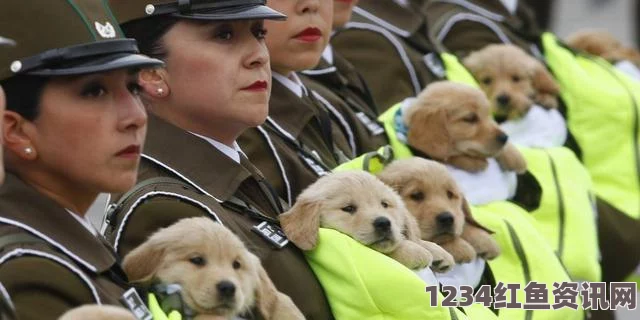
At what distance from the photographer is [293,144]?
4938 millimetres

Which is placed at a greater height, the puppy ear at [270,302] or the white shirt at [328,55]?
the puppy ear at [270,302]

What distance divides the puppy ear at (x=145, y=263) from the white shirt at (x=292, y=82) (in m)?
1.43

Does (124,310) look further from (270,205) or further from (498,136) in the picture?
(498,136)

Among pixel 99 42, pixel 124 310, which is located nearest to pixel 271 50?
pixel 99 42

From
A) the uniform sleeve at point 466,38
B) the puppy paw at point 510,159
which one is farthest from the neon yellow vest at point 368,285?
the uniform sleeve at point 466,38

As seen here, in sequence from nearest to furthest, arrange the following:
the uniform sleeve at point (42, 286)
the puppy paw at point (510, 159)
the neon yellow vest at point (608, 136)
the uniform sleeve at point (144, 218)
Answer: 1. the uniform sleeve at point (42, 286)
2. the uniform sleeve at point (144, 218)
3. the puppy paw at point (510, 159)
4. the neon yellow vest at point (608, 136)

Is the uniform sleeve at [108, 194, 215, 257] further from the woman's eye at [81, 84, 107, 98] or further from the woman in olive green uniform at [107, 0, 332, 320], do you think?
the woman's eye at [81, 84, 107, 98]

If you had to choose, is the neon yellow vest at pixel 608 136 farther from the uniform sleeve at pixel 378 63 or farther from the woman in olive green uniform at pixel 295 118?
the woman in olive green uniform at pixel 295 118

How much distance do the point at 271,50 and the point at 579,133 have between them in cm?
222

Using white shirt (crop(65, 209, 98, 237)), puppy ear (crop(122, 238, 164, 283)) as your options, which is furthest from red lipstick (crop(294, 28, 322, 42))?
white shirt (crop(65, 209, 98, 237))

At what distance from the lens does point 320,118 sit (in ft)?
17.1

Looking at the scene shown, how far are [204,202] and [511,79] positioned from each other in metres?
2.68

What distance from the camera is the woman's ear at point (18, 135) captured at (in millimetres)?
3543

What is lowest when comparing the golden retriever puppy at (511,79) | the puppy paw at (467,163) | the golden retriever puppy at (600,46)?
the golden retriever puppy at (600,46)
